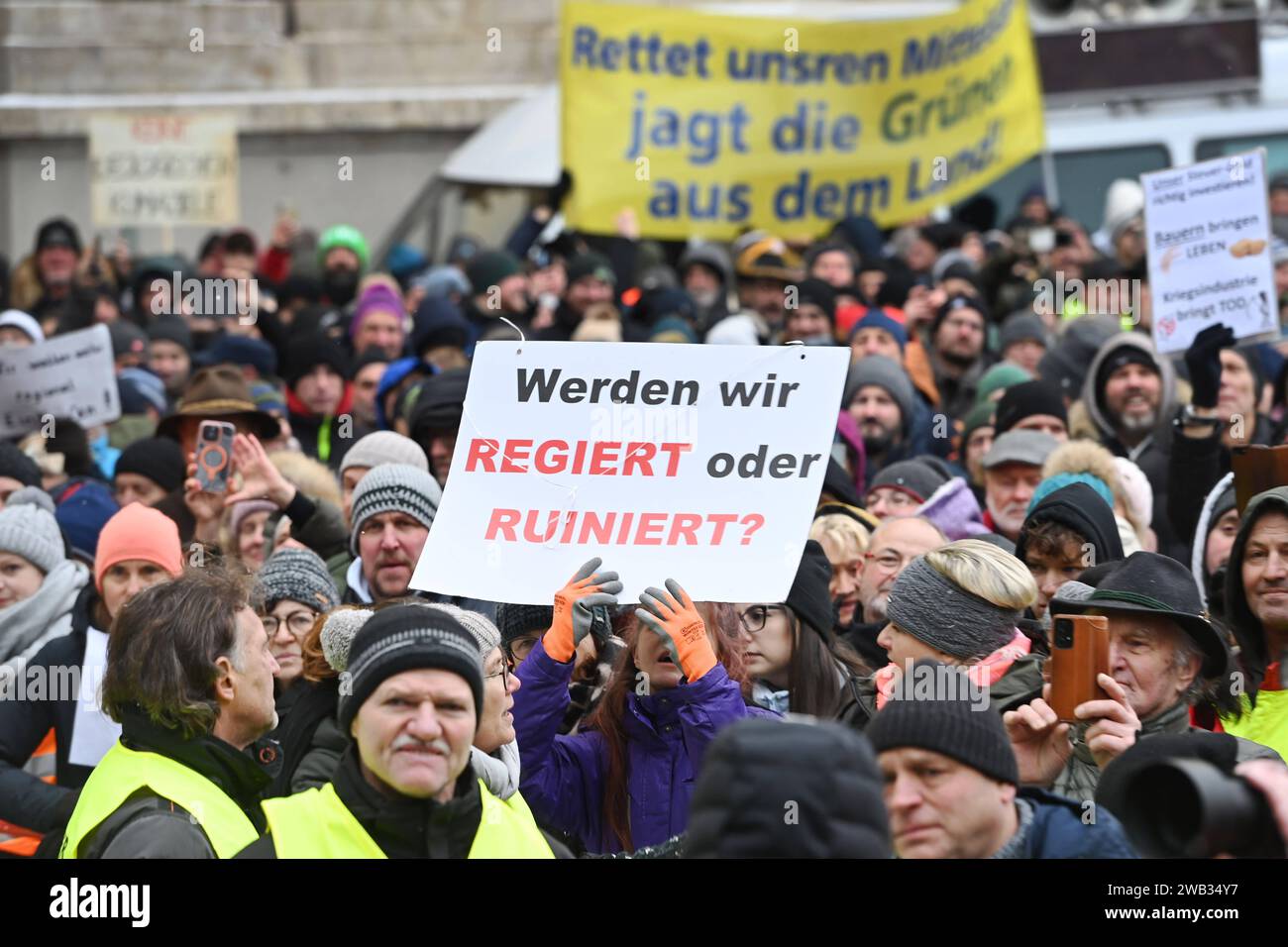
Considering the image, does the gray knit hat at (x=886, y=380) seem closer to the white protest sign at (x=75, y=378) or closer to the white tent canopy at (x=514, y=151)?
the white protest sign at (x=75, y=378)

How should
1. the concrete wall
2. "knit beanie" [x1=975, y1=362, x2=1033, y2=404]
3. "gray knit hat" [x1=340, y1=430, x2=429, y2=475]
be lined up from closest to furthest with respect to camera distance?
1. "gray knit hat" [x1=340, y1=430, x2=429, y2=475]
2. "knit beanie" [x1=975, y1=362, x2=1033, y2=404]
3. the concrete wall

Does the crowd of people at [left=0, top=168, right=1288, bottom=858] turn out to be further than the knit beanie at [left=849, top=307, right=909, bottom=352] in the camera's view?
No

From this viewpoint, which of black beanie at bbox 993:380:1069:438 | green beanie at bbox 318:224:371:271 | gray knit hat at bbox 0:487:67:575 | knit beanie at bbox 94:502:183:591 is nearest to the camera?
knit beanie at bbox 94:502:183:591

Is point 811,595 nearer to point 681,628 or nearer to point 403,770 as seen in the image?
point 681,628

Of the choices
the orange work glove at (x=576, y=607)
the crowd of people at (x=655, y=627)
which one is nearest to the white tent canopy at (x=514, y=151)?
the crowd of people at (x=655, y=627)

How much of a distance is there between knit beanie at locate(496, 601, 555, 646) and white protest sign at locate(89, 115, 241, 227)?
8.82 m

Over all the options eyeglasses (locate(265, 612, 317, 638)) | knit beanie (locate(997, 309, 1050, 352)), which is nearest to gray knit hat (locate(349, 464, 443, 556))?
eyeglasses (locate(265, 612, 317, 638))

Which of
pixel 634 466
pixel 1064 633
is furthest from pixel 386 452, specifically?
pixel 1064 633

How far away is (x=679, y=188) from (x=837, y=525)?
579 cm

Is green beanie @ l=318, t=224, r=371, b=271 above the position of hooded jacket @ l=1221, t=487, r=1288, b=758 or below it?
above

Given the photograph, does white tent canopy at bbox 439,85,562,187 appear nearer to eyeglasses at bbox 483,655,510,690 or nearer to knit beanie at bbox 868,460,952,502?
knit beanie at bbox 868,460,952,502

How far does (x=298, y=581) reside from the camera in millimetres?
5938

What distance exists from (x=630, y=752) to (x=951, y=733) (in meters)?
1.40

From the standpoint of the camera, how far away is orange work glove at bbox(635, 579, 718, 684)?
4672 millimetres
